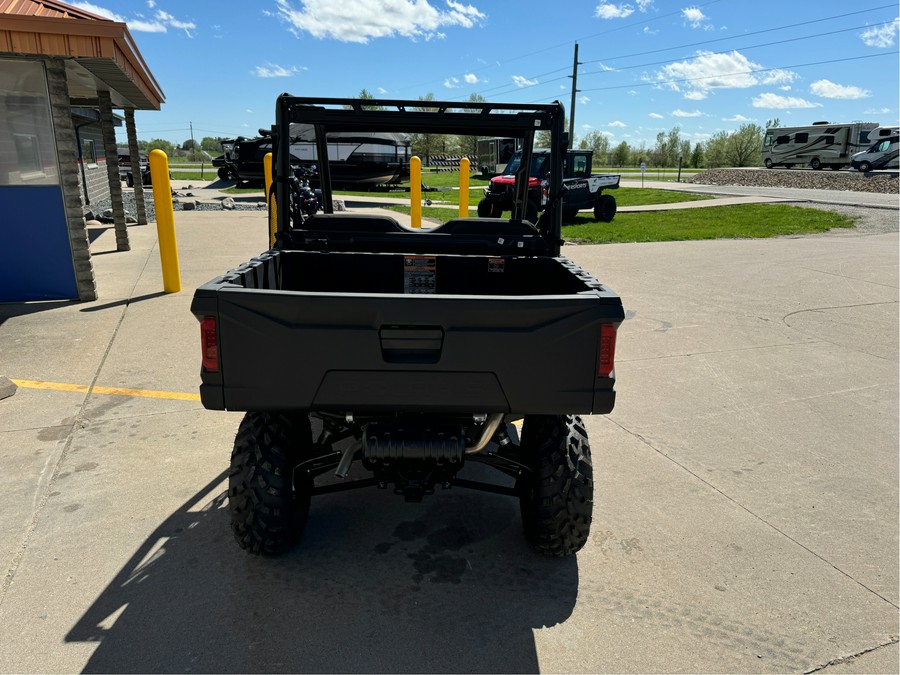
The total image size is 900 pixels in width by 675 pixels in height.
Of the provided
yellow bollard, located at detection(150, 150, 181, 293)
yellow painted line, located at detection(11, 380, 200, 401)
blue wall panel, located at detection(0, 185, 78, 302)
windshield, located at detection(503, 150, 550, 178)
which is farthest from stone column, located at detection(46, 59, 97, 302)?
windshield, located at detection(503, 150, 550, 178)

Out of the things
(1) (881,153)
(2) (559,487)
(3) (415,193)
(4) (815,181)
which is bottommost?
(2) (559,487)

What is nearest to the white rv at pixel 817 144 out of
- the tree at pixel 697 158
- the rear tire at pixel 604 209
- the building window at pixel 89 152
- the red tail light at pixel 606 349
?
the tree at pixel 697 158

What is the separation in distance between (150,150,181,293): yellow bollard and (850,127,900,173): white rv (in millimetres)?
37789

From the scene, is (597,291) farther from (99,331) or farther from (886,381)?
(99,331)

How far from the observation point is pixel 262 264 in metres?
3.28

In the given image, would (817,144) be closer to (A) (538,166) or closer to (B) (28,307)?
(A) (538,166)

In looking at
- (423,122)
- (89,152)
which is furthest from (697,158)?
(423,122)

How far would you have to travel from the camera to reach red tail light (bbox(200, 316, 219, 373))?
7.80ft

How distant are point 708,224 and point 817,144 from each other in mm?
29085

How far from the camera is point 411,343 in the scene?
244 cm

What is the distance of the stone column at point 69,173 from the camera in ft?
23.9

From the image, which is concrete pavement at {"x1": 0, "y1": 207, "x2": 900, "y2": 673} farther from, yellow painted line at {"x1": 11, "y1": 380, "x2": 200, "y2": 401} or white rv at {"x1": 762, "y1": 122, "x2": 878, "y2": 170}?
white rv at {"x1": 762, "y1": 122, "x2": 878, "y2": 170}

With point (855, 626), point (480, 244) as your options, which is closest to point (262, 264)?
point (480, 244)

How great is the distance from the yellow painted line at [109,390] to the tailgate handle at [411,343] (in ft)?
9.84
